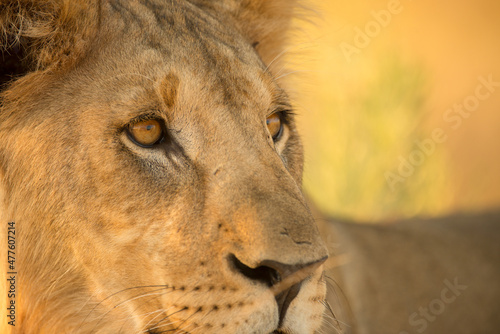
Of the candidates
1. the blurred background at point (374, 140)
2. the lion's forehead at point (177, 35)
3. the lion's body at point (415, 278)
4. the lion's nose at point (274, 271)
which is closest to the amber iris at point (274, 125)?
the lion's forehead at point (177, 35)

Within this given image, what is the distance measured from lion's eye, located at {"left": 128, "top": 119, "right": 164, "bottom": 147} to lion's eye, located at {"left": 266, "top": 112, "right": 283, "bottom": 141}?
589 millimetres

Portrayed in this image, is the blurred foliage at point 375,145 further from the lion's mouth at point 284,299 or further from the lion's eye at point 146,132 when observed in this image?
the lion's mouth at point 284,299

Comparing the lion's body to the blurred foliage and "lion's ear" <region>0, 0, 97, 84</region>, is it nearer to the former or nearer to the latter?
the blurred foliage

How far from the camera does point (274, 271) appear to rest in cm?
185

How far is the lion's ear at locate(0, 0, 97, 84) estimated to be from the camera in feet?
6.68

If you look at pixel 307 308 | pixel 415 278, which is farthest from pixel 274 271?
pixel 415 278

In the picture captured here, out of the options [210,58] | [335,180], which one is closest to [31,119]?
[210,58]

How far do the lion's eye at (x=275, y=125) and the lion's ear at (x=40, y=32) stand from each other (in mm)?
832

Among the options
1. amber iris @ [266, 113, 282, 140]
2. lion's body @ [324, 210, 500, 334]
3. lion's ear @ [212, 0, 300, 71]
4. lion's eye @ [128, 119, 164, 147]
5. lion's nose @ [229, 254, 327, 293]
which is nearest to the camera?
lion's nose @ [229, 254, 327, 293]

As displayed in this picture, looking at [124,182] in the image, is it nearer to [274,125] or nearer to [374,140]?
[274,125]

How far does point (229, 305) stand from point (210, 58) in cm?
94

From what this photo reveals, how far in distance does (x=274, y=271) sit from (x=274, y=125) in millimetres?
917

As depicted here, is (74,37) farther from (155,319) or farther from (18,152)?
(155,319)

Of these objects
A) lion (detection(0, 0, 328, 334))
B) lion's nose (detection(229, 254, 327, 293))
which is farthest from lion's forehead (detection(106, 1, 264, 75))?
lion's nose (detection(229, 254, 327, 293))
